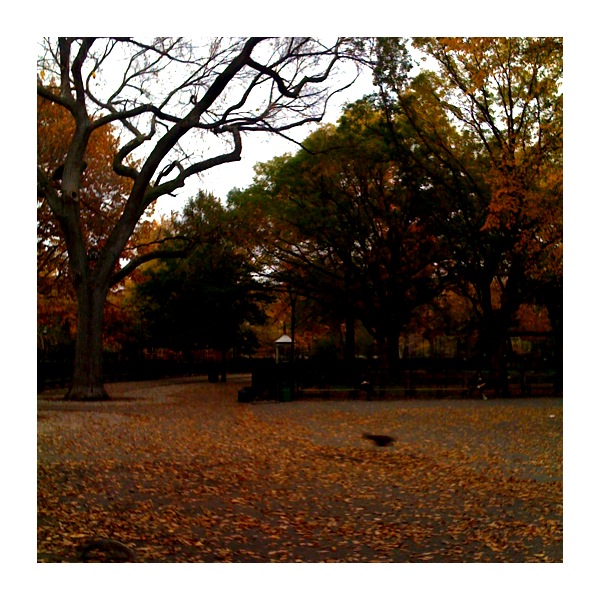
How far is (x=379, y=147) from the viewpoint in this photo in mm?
23750

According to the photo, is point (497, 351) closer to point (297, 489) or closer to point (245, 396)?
point (245, 396)

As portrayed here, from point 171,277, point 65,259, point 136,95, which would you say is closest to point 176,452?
point 136,95

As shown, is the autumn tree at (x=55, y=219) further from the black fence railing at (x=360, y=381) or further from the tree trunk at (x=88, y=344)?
the black fence railing at (x=360, y=381)

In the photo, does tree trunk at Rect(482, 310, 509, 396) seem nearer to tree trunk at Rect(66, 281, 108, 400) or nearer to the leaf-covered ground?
the leaf-covered ground

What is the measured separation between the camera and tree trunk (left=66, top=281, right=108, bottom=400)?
709 inches

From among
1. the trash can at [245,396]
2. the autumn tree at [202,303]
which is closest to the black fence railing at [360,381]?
the trash can at [245,396]

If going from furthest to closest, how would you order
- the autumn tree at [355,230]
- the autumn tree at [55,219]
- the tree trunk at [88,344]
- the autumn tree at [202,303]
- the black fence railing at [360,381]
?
1. the autumn tree at [202,303]
2. the autumn tree at [355,230]
3. the black fence railing at [360,381]
4. the autumn tree at [55,219]
5. the tree trunk at [88,344]

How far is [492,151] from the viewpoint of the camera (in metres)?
19.7

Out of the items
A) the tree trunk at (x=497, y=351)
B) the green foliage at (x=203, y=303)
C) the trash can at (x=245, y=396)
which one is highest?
the green foliage at (x=203, y=303)

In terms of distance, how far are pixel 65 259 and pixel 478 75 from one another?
12.3 metres

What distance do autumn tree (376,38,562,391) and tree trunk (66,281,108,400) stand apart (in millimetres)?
9027

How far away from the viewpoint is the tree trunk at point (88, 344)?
59.1 feet

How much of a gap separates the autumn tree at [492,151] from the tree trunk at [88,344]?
355 inches

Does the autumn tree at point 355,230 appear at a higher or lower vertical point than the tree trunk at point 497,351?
higher
